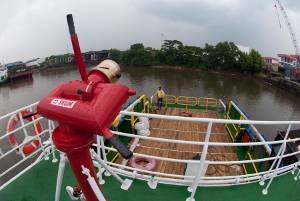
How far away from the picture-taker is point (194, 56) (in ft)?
144

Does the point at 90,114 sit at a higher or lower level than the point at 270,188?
higher

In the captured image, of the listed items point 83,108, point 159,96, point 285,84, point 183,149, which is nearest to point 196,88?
point 285,84

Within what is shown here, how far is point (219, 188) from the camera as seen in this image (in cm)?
300

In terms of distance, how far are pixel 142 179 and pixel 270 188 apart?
1760 mm

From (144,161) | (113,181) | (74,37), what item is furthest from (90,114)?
(144,161)

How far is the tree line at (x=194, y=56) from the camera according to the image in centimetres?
3928

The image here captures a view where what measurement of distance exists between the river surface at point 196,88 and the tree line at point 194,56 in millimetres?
1899

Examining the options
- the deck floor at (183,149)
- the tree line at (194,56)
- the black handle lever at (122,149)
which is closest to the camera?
the black handle lever at (122,149)

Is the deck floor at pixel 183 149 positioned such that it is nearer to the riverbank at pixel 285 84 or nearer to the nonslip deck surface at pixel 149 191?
the nonslip deck surface at pixel 149 191

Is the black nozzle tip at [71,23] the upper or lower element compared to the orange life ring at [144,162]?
upper

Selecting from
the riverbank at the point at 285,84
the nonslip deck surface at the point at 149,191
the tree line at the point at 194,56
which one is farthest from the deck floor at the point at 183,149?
the tree line at the point at 194,56

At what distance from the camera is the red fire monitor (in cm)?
142

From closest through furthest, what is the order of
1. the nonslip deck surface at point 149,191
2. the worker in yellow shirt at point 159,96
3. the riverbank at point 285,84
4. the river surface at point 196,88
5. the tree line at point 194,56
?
the nonslip deck surface at point 149,191, the worker in yellow shirt at point 159,96, the river surface at point 196,88, the riverbank at point 285,84, the tree line at point 194,56

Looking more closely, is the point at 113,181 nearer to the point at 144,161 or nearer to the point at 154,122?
the point at 144,161
